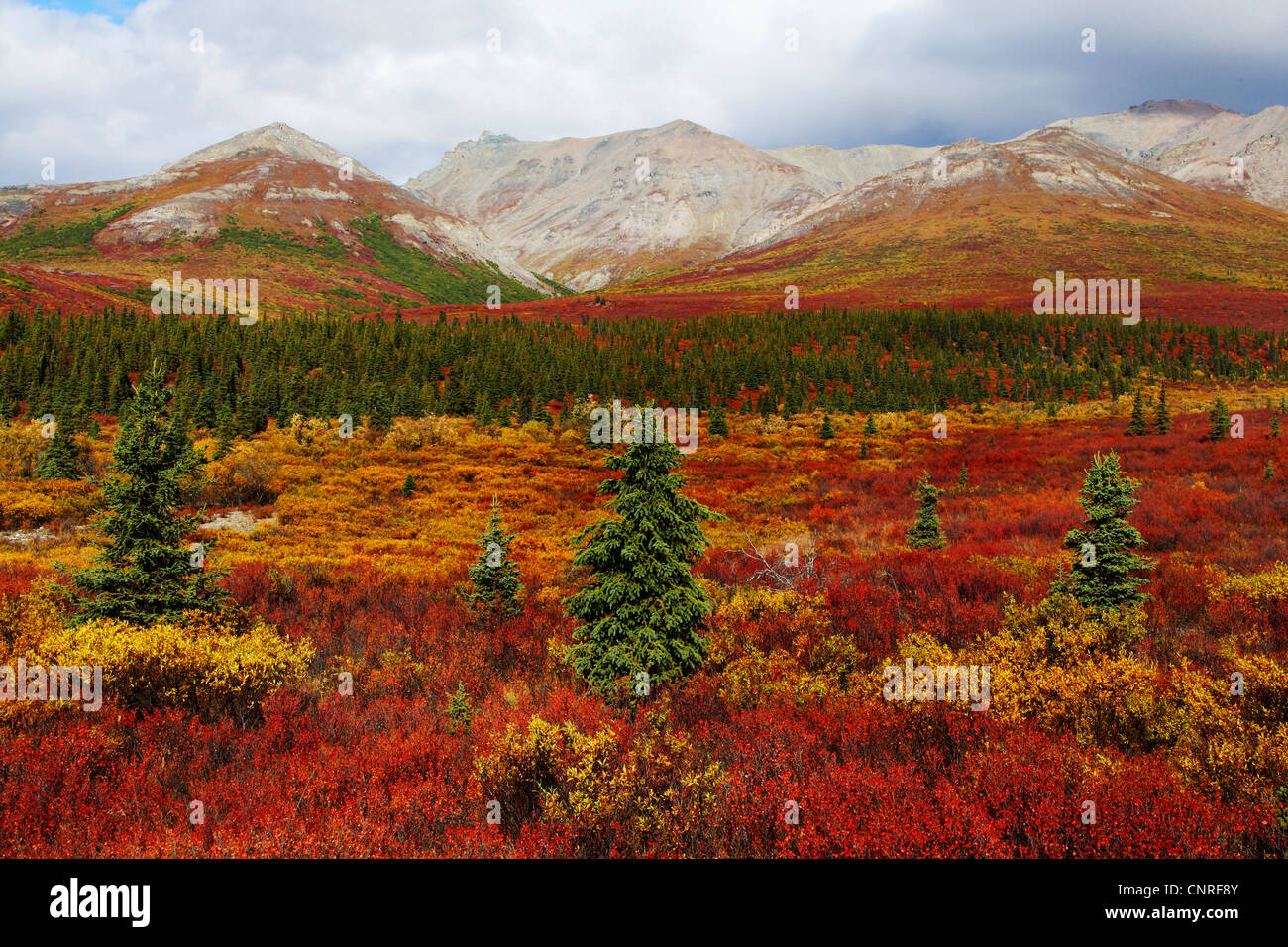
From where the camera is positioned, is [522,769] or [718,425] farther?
[718,425]

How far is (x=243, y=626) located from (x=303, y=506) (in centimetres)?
1810

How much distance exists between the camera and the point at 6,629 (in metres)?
8.10

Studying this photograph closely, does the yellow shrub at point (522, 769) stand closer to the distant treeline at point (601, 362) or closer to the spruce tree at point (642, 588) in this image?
the spruce tree at point (642, 588)

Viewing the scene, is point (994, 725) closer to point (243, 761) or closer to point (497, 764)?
point (497, 764)

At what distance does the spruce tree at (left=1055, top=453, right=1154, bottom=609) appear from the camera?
8703 mm

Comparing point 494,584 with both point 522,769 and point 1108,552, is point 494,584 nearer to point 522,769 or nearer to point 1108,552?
point 522,769

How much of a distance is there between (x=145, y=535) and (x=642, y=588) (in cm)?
693

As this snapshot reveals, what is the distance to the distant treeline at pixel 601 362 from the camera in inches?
2249

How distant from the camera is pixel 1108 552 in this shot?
9.03 meters

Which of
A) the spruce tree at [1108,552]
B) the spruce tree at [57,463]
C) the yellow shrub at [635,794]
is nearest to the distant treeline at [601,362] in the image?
the spruce tree at [57,463]
